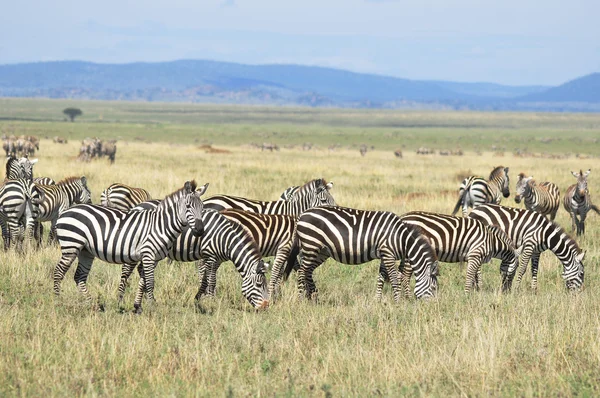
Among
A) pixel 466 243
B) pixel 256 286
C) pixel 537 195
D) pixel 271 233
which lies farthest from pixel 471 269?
pixel 537 195

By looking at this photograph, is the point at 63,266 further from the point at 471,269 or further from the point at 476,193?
the point at 476,193

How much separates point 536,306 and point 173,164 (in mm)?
26667

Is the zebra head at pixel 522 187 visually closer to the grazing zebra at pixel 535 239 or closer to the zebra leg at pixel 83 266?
the grazing zebra at pixel 535 239

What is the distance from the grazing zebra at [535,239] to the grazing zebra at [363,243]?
6.05ft

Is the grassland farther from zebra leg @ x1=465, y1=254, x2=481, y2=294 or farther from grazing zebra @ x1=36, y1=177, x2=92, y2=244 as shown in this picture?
grazing zebra @ x1=36, y1=177, x2=92, y2=244

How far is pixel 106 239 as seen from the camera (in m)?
9.30

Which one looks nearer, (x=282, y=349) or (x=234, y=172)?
(x=282, y=349)

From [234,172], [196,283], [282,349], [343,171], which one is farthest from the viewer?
[343,171]

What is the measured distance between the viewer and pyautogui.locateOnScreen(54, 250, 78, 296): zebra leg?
944 cm

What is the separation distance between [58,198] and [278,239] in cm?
485

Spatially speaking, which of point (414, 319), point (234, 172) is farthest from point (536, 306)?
point (234, 172)

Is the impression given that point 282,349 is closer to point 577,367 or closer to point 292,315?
point 292,315

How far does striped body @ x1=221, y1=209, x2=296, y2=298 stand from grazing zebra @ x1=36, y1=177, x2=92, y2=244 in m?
3.87

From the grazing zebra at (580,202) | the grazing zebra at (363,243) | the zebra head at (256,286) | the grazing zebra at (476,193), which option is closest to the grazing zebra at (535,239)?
the grazing zebra at (363,243)
